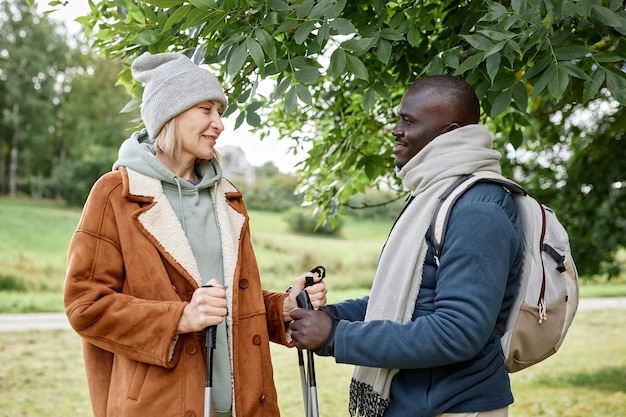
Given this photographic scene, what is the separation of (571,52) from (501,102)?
0.98 ft

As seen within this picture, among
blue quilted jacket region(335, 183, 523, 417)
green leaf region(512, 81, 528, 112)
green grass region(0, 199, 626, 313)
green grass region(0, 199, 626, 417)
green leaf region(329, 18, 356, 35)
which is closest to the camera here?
blue quilted jacket region(335, 183, 523, 417)

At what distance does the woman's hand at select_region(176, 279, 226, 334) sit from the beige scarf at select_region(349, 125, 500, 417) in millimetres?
478

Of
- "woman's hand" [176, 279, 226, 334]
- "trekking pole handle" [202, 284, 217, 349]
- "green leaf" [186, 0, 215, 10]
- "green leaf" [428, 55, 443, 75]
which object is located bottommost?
"trekking pole handle" [202, 284, 217, 349]

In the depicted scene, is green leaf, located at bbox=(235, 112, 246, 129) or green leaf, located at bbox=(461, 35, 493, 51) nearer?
green leaf, located at bbox=(461, 35, 493, 51)

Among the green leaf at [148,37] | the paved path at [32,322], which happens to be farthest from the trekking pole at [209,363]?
the paved path at [32,322]

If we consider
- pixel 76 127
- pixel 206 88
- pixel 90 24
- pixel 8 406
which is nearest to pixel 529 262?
pixel 206 88

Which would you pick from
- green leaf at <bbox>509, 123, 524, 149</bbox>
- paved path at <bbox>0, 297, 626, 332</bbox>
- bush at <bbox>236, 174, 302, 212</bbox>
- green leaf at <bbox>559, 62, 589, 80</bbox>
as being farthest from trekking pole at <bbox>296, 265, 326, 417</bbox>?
bush at <bbox>236, 174, 302, 212</bbox>

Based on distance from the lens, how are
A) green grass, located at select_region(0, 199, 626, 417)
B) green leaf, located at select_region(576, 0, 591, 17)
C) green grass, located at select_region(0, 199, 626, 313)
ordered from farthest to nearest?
green grass, located at select_region(0, 199, 626, 313), green grass, located at select_region(0, 199, 626, 417), green leaf, located at select_region(576, 0, 591, 17)

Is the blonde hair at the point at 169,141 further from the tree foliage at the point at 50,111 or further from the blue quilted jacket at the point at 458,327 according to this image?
the tree foliage at the point at 50,111

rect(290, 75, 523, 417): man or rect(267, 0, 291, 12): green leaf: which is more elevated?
rect(267, 0, 291, 12): green leaf

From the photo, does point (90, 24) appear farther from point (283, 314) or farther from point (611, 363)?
point (611, 363)

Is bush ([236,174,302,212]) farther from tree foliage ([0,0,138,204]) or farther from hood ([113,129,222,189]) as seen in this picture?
hood ([113,129,222,189])

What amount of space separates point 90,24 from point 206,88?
1.31 metres

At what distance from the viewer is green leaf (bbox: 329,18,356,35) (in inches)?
96.1
